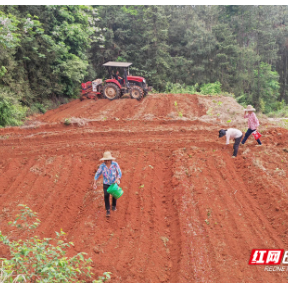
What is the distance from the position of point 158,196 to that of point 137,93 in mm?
11064

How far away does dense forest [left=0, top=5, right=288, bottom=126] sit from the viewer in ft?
51.9

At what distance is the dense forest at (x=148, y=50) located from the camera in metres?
15.8

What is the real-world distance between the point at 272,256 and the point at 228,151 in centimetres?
489

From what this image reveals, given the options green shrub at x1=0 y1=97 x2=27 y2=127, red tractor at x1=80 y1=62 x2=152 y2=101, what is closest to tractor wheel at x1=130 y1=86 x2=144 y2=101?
red tractor at x1=80 y1=62 x2=152 y2=101

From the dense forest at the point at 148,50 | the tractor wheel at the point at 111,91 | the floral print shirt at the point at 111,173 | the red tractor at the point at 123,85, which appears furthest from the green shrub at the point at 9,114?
the floral print shirt at the point at 111,173

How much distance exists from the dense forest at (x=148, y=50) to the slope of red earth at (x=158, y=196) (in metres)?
4.93

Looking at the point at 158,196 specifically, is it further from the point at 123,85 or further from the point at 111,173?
the point at 123,85

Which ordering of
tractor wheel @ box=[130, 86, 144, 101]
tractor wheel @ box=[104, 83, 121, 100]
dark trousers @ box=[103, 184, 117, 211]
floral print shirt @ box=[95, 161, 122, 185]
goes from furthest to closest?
tractor wheel @ box=[104, 83, 121, 100], tractor wheel @ box=[130, 86, 144, 101], dark trousers @ box=[103, 184, 117, 211], floral print shirt @ box=[95, 161, 122, 185]

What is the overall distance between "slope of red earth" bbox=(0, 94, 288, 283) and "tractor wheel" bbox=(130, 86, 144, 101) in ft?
16.6

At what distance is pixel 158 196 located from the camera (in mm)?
7598

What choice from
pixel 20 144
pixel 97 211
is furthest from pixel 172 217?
pixel 20 144

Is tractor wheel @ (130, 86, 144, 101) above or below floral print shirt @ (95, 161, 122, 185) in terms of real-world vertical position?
below

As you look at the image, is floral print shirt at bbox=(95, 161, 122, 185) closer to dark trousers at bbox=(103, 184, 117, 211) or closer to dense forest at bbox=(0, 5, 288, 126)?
dark trousers at bbox=(103, 184, 117, 211)
